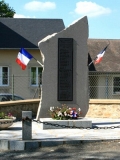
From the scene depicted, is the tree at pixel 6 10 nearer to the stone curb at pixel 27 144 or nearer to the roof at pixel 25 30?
the roof at pixel 25 30

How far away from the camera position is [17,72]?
3381cm

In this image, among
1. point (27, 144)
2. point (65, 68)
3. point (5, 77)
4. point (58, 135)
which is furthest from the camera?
point (5, 77)

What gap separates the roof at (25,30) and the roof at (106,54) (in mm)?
3198

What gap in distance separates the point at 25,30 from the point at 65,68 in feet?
71.4

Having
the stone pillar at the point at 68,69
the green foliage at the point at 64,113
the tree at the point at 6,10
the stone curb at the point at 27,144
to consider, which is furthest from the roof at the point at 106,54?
the tree at the point at 6,10

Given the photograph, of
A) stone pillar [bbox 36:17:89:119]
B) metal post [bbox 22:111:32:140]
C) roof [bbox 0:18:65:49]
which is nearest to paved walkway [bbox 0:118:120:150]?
metal post [bbox 22:111:32:140]

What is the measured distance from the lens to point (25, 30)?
119 feet

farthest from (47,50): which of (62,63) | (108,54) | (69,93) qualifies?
(108,54)

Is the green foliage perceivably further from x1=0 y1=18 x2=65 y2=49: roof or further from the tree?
the tree

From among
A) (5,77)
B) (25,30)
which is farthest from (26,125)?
(25,30)

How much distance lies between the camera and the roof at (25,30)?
3412cm

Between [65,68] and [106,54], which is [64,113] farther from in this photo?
[106,54]

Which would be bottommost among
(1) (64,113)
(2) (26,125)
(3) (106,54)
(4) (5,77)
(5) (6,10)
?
(2) (26,125)

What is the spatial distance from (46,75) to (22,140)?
423 centimetres
